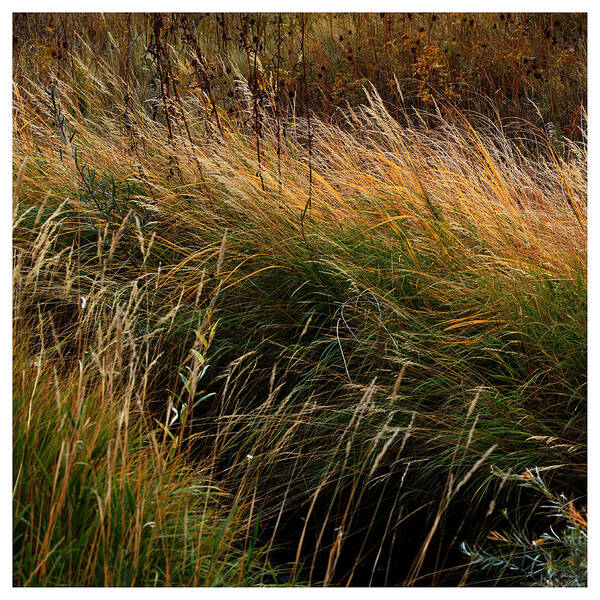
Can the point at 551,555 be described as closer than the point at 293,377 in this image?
Yes

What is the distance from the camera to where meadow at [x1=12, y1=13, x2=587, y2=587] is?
5.08ft

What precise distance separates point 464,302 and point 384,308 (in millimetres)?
295

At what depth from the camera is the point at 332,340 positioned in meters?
2.37

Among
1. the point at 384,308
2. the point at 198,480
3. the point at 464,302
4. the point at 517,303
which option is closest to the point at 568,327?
the point at 517,303

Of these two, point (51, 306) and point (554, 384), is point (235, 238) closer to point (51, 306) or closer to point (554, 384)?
point (51, 306)

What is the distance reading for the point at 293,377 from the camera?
2.49 metres

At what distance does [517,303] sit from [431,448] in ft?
1.98

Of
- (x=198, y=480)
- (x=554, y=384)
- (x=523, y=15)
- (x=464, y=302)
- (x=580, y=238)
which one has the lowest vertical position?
(x=198, y=480)

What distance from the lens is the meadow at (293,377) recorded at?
1.55m

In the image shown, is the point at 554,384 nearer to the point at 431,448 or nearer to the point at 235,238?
the point at 431,448

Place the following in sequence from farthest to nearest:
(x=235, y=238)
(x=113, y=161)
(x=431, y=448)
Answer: (x=113, y=161)
(x=235, y=238)
(x=431, y=448)

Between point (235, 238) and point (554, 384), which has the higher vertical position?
point (235, 238)
